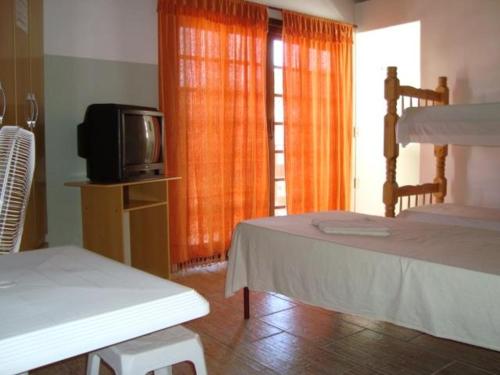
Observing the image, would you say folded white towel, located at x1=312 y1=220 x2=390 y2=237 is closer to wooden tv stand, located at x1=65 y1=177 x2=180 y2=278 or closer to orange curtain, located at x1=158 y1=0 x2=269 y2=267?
wooden tv stand, located at x1=65 y1=177 x2=180 y2=278

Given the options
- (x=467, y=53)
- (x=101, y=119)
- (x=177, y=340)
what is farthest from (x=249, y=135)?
(x=177, y=340)

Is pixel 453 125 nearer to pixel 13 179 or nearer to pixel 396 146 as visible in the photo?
pixel 396 146

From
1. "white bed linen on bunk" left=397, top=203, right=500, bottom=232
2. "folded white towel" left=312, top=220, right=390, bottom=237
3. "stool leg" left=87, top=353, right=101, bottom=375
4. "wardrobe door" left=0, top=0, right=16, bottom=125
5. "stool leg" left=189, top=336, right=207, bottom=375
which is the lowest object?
"stool leg" left=87, top=353, right=101, bottom=375

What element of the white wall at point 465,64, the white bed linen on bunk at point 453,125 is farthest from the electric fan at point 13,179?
the white wall at point 465,64

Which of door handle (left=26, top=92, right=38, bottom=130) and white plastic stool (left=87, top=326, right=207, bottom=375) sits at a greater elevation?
door handle (left=26, top=92, right=38, bottom=130)

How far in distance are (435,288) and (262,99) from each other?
8.79 ft

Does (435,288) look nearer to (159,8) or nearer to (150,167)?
(150,167)

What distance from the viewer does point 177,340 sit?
1217mm

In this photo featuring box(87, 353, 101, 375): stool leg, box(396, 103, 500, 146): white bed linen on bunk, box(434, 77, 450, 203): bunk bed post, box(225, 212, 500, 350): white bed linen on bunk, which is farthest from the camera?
box(434, 77, 450, 203): bunk bed post

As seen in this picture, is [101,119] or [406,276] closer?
[406,276]

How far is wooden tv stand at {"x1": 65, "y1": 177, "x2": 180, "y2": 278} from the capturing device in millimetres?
2785

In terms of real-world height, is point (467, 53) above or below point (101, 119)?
above

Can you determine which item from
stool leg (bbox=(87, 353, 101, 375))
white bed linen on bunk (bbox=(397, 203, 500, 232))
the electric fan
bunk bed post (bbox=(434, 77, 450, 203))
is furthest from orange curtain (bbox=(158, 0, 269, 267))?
the electric fan

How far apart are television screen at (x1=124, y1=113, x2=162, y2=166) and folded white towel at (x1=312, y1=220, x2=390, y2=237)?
1.35m
